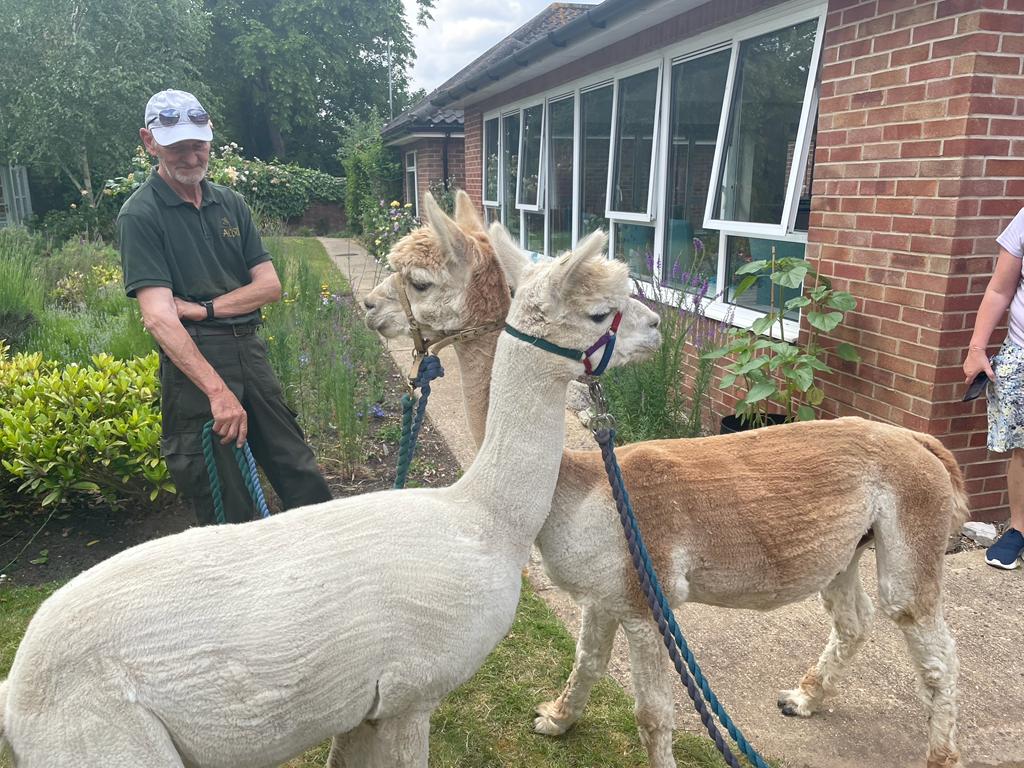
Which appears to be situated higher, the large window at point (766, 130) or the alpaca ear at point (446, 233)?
the large window at point (766, 130)

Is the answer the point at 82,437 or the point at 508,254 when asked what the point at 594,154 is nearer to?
the point at 82,437

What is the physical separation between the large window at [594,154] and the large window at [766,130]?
97.1 inches

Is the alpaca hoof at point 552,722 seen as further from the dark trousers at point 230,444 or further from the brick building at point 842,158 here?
the brick building at point 842,158

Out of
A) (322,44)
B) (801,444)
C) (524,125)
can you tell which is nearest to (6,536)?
(801,444)

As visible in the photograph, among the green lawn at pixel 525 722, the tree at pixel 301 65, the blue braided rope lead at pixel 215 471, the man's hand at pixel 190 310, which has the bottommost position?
the green lawn at pixel 525 722

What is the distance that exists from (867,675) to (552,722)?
4.80 feet

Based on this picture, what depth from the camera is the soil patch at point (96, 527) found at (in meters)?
4.14

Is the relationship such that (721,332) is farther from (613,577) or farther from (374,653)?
(374,653)

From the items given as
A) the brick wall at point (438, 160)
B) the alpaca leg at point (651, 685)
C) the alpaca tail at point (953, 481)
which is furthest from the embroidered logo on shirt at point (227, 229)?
the brick wall at point (438, 160)

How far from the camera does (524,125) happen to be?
1119 centimetres

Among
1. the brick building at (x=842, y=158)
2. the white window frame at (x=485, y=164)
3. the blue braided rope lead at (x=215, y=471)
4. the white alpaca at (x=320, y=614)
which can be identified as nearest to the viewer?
the white alpaca at (x=320, y=614)

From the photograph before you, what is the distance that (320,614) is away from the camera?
147 cm

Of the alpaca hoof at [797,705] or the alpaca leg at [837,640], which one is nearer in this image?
the alpaca leg at [837,640]

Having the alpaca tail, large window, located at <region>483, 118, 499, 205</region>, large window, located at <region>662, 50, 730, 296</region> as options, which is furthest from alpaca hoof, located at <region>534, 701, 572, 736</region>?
large window, located at <region>483, 118, 499, 205</region>
